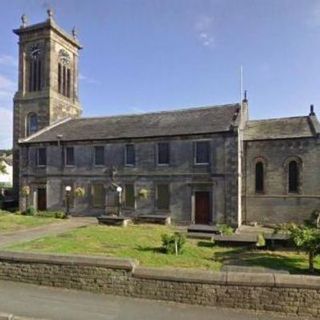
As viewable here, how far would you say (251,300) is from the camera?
8070mm

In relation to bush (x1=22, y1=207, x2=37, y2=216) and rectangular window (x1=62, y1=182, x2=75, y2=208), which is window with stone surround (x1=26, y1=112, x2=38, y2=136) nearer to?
rectangular window (x1=62, y1=182, x2=75, y2=208)

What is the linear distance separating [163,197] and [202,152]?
184 inches

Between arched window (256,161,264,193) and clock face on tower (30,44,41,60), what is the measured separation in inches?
1013

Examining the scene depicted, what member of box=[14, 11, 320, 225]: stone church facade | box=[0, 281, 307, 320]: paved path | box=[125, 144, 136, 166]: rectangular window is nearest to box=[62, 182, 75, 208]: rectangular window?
box=[14, 11, 320, 225]: stone church facade

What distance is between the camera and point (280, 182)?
89.0 feet

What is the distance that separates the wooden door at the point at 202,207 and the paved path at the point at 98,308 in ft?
60.3

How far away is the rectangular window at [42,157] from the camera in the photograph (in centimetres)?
3238

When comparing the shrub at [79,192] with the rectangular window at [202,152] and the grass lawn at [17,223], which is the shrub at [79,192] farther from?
the rectangular window at [202,152]

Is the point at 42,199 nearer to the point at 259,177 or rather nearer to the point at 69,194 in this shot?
the point at 69,194

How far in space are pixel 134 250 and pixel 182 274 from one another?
26.8ft

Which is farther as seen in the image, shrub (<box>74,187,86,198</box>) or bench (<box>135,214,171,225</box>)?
shrub (<box>74,187,86,198</box>)

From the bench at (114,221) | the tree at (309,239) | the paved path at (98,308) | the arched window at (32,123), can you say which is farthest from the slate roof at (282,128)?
the arched window at (32,123)

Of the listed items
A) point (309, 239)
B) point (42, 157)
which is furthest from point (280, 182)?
point (42, 157)

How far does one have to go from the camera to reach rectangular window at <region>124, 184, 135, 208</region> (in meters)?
29.0
